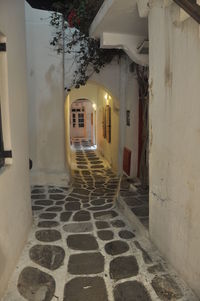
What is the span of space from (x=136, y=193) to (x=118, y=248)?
1.77m

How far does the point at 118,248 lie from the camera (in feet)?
10.5

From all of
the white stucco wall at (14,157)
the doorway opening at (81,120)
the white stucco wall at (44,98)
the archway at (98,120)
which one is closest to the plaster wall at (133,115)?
the archway at (98,120)

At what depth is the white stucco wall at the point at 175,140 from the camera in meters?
2.19

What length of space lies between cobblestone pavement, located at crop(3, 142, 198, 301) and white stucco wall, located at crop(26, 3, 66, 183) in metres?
1.72

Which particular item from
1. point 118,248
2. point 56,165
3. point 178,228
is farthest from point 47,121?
point 178,228

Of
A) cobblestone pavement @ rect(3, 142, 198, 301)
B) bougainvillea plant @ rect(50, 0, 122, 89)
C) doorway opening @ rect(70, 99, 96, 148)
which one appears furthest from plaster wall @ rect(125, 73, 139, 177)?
doorway opening @ rect(70, 99, 96, 148)

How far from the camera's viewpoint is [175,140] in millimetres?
2510

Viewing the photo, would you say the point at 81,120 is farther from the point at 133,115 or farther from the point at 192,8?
the point at 192,8

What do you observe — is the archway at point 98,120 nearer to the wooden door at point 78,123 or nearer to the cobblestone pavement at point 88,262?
the wooden door at point 78,123

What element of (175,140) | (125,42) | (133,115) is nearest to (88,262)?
(175,140)

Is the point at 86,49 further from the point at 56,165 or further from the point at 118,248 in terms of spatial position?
the point at 118,248

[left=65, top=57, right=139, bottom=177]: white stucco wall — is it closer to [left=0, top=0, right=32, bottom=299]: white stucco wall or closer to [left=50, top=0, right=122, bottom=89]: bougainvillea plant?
[left=50, top=0, right=122, bottom=89]: bougainvillea plant

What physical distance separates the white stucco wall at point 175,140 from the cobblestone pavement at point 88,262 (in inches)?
9.7

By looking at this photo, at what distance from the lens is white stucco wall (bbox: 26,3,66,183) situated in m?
5.81
